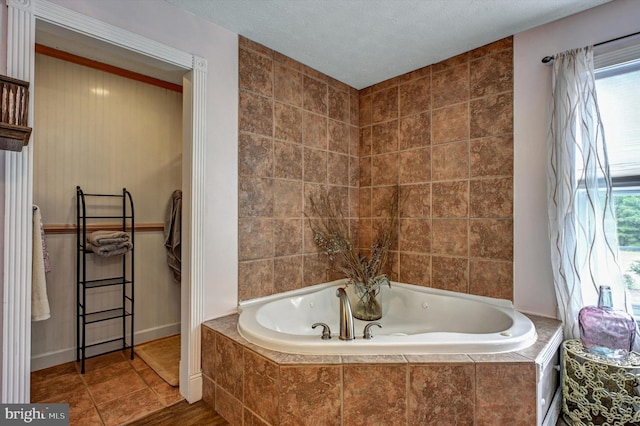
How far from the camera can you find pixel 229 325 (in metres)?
1.87

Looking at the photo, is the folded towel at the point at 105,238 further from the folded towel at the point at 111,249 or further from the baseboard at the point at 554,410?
the baseboard at the point at 554,410

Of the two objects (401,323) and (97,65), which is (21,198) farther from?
(401,323)

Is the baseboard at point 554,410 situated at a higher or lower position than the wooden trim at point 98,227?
lower

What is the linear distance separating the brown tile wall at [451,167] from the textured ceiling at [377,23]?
23cm

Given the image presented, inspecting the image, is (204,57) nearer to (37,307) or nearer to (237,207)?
(237,207)

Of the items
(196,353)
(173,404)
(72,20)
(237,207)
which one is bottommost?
(173,404)

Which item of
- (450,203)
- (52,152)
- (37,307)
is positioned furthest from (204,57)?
(450,203)

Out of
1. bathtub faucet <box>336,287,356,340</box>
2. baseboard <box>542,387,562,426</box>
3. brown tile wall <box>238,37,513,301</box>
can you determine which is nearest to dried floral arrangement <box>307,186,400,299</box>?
brown tile wall <box>238,37,513,301</box>

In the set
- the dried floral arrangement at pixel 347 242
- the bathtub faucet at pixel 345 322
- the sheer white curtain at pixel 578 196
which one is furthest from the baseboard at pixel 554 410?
the dried floral arrangement at pixel 347 242

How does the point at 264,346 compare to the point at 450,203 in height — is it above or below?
below

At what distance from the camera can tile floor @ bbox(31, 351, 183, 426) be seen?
1759 mm

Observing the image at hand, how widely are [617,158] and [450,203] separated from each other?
94cm

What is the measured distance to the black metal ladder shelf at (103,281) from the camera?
2406 mm

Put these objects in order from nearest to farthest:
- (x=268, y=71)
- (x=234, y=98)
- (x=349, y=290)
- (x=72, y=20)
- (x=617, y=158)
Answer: (x=72, y=20) < (x=617, y=158) < (x=234, y=98) < (x=268, y=71) < (x=349, y=290)
